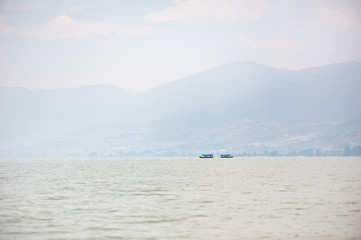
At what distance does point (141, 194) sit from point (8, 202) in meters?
18.9

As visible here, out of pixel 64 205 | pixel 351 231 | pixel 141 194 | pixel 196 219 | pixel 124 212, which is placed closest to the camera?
pixel 351 231

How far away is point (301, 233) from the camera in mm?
41469

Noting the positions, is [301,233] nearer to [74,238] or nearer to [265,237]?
[265,237]

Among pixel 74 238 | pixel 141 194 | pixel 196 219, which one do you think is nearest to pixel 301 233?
pixel 196 219

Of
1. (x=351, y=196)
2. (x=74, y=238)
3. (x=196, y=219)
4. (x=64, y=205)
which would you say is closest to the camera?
(x=74, y=238)

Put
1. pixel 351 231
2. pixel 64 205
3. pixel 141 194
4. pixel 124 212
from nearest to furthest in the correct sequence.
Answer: pixel 351 231 < pixel 124 212 < pixel 64 205 < pixel 141 194

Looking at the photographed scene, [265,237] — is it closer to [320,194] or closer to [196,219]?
[196,219]

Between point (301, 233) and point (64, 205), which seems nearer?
point (301, 233)

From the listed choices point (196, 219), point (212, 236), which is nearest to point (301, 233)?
point (212, 236)

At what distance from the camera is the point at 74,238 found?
3956 cm

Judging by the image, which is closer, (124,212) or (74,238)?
(74,238)

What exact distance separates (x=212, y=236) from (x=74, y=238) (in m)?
10.7

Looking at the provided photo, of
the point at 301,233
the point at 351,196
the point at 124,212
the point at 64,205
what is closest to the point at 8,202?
the point at 64,205

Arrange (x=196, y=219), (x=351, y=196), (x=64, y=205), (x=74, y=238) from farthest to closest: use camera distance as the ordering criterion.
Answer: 1. (x=351, y=196)
2. (x=64, y=205)
3. (x=196, y=219)
4. (x=74, y=238)
